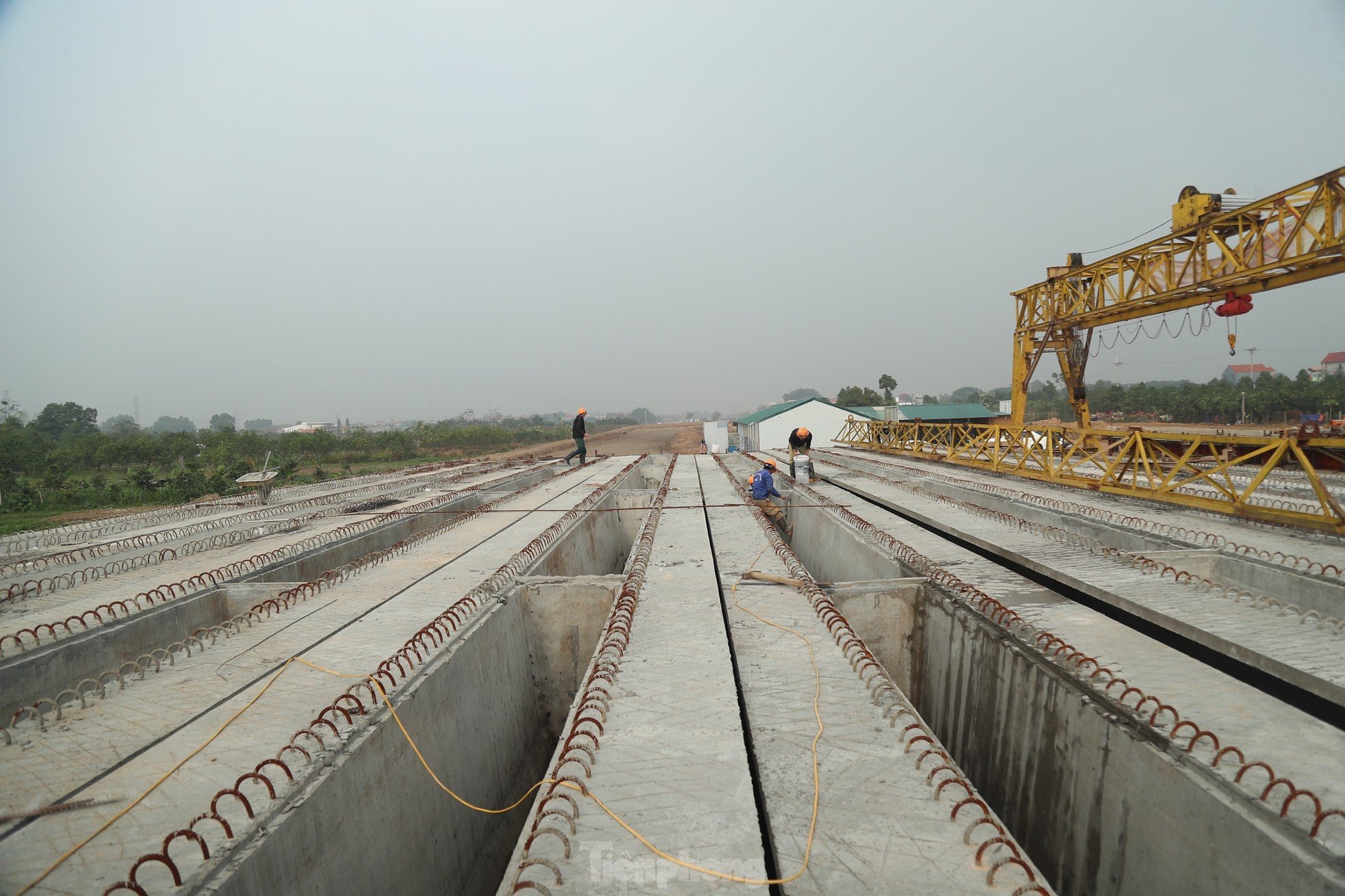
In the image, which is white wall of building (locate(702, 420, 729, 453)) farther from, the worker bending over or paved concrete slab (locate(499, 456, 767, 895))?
paved concrete slab (locate(499, 456, 767, 895))

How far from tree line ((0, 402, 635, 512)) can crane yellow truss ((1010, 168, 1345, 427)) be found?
84.3ft

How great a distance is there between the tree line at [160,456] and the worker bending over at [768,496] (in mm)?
20283

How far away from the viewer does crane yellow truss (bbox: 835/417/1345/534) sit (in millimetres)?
6902

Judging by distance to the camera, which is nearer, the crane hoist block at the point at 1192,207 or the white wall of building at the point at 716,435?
the crane hoist block at the point at 1192,207

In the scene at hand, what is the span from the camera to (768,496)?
10031mm

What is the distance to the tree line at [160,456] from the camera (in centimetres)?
2111

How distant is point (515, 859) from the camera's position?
2.42m

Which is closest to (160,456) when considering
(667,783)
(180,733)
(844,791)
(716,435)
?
(716,435)

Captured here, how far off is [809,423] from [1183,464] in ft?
85.6

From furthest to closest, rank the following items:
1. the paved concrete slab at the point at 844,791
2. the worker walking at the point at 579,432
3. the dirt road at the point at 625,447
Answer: the dirt road at the point at 625,447, the worker walking at the point at 579,432, the paved concrete slab at the point at 844,791

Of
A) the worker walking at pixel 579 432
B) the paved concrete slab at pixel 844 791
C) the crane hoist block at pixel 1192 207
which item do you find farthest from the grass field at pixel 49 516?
the crane hoist block at pixel 1192 207

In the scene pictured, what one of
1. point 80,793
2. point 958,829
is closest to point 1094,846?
point 958,829

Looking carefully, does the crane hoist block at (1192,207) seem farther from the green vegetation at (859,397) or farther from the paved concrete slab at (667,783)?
the green vegetation at (859,397)

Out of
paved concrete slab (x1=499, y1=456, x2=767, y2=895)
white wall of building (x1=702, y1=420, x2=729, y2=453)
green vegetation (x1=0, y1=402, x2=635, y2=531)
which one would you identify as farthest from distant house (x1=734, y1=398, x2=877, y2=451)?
paved concrete slab (x1=499, y1=456, x2=767, y2=895)
